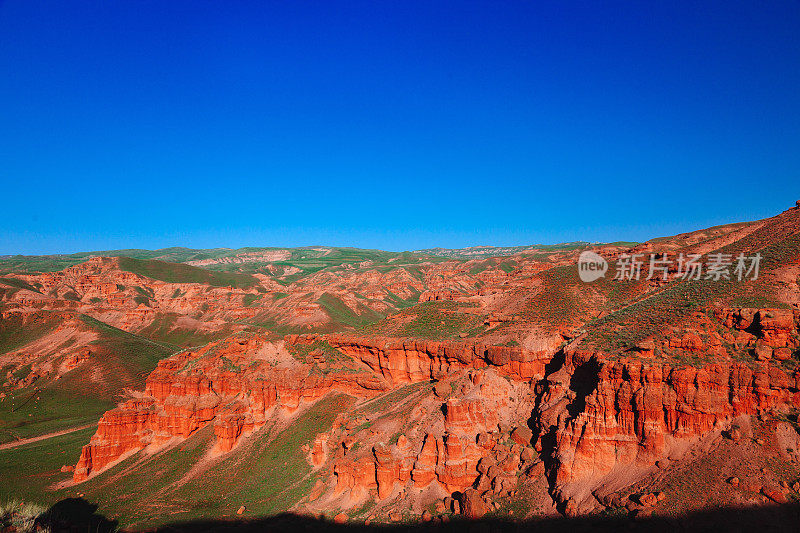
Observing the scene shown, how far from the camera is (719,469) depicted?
68.8ft

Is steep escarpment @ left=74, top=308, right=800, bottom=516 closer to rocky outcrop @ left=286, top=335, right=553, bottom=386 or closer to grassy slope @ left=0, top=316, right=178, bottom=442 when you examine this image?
rocky outcrop @ left=286, top=335, right=553, bottom=386

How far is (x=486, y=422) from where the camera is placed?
30953 mm

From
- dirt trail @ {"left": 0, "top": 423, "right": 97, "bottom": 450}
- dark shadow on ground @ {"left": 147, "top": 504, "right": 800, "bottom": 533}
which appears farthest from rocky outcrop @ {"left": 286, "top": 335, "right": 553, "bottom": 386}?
dirt trail @ {"left": 0, "top": 423, "right": 97, "bottom": 450}

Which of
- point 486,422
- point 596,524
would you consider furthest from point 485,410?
point 596,524

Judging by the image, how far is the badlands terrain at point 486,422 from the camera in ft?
72.6

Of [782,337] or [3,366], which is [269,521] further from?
[3,366]

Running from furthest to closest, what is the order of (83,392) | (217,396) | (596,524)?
(83,392) < (217,396) < (596,524)

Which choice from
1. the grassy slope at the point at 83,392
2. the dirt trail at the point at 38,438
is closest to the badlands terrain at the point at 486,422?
the dirt trail at the point at 38,438

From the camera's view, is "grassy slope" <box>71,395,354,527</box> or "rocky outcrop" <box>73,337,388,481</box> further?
"rocky outcrop" <box>73,337,388,481</box>

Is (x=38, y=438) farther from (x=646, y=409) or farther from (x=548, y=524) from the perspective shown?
(x=646, y=409)

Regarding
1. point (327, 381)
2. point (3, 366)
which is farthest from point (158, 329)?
point (327, 381)

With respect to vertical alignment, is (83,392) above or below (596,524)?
below

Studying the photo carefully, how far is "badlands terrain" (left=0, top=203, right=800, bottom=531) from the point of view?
72.6 feet

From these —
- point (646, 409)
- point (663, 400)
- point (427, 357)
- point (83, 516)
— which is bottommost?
point (83, 516)
